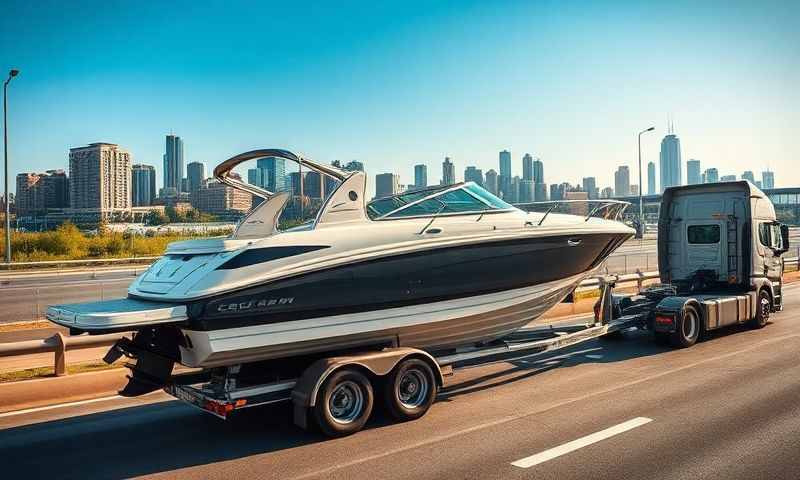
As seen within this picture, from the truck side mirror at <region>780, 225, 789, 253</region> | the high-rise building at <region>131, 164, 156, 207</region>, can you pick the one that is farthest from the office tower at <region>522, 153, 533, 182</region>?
the truck side mirror at <region>780, 225, 789, 253</region>

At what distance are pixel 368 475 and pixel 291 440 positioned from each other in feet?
4.85

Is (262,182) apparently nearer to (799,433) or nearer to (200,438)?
(200,438)

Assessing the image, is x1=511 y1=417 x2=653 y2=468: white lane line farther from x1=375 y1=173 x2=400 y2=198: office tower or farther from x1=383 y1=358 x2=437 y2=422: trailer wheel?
x1=375 y1=173 x2=400 y2=198: office tower

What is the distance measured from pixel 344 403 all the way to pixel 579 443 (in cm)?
253

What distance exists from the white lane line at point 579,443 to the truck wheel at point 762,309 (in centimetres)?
778

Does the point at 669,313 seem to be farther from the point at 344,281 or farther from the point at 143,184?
the point at 143,184

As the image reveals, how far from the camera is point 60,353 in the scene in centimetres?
879

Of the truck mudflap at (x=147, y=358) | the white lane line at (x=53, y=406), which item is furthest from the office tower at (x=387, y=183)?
the white lane line at (x=53, y=406)

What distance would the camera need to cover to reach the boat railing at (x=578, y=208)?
939 cm

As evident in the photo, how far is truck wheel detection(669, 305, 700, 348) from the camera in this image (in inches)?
438

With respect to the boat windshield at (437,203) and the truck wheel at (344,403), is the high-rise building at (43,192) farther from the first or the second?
the truck wheel at (344,403)

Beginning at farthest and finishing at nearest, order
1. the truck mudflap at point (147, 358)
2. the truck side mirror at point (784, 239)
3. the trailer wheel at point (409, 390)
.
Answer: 1. the truck side mirror at point (784, 239)
2. the trailer wheel at point (409, 390)
3. the truck mudflap at point (147, 358)

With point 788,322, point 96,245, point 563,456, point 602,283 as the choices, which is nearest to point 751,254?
point 788,322

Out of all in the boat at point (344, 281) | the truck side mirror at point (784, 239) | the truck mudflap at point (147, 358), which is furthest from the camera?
the truck side mirror at point (784, 239)
